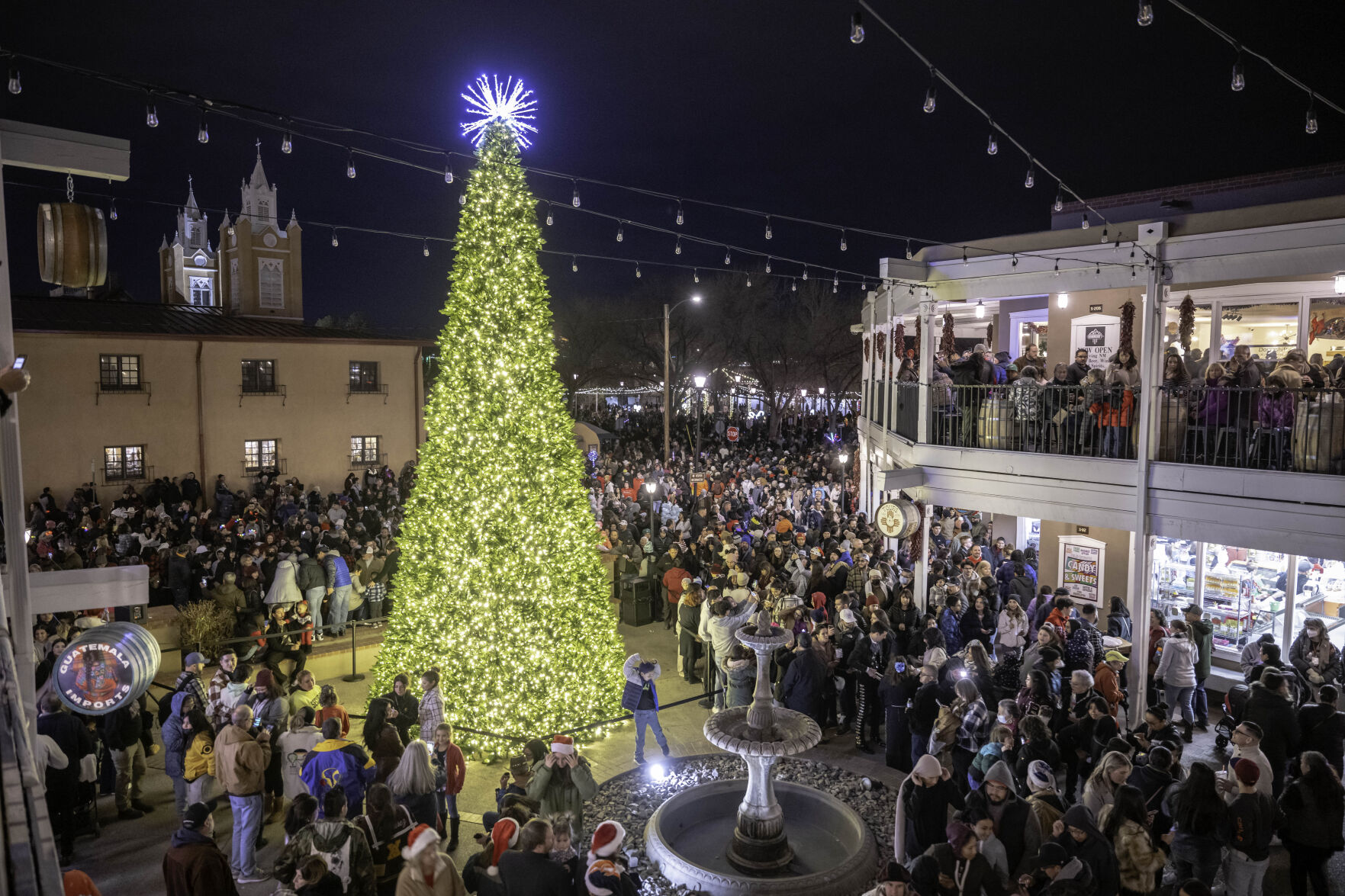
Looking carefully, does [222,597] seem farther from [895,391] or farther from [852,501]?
[852,501]

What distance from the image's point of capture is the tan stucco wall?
2169 centimetres

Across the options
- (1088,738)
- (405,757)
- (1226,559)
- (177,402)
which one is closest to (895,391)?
(1226,559)

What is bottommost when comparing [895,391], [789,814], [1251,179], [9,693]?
[789,814]

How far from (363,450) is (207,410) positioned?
4.99 meters

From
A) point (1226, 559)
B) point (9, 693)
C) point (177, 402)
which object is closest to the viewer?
point (9, 693)

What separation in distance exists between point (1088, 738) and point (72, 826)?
9.24 meters

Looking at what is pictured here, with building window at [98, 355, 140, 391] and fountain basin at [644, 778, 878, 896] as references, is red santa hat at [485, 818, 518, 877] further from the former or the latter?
building window at [98, 355, 140, 391]

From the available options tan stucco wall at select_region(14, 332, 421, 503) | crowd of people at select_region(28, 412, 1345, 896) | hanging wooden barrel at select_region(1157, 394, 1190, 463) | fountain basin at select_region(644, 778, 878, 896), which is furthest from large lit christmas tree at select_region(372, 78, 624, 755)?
tan stucco wall at select_region(14, 332, 421, 503)

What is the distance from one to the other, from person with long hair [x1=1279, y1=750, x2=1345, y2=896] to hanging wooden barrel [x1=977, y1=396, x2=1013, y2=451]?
20.3 ft

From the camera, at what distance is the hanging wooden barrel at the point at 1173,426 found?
1039 cm

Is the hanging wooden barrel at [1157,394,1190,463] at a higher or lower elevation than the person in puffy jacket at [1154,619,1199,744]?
higher

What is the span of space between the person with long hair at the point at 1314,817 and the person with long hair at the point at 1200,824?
753 millimetres

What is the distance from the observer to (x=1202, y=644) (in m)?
10.5

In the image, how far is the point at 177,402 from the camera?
928 inches
